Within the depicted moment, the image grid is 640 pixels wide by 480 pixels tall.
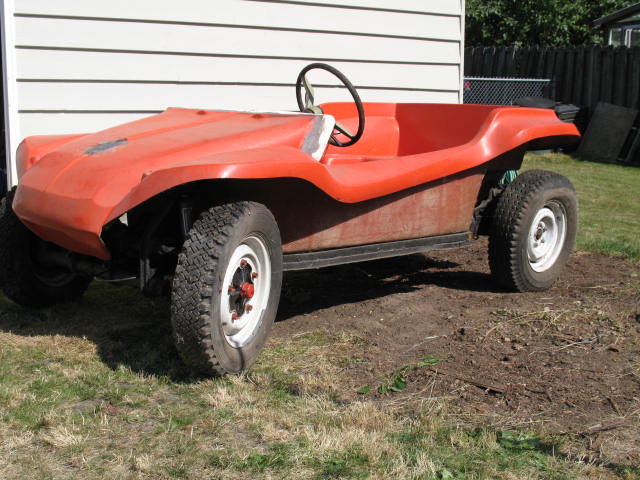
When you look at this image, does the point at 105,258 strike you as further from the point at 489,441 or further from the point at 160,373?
the point at 489,441

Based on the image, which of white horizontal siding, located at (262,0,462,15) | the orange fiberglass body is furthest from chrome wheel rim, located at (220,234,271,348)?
white horizontal siding, located at (262,0,462,15)

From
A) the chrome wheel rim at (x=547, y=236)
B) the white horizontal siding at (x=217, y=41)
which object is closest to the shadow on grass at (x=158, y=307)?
the chrome wheel rim at (x=547, y=236)

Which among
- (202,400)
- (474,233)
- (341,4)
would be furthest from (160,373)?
(341,4)

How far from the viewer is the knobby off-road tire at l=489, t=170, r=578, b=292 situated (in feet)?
17.2

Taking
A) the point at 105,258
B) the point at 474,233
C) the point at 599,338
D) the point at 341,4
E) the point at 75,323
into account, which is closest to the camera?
the point at 105,258

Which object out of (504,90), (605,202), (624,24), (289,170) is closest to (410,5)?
(605,202)

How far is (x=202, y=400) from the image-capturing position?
345cm

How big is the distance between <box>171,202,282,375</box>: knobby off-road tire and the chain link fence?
11645 millimetres

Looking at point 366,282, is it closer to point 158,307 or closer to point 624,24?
point 158,307

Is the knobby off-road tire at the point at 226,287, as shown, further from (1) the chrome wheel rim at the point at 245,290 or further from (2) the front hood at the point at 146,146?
(2) the front hood at the point at 146,146

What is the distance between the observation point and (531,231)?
5336 millimetres

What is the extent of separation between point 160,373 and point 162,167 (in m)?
0.93

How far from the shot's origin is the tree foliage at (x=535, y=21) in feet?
75.2

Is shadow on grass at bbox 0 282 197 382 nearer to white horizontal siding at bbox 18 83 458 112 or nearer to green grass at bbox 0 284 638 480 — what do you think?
green grass at bbox 0 284 638 480
